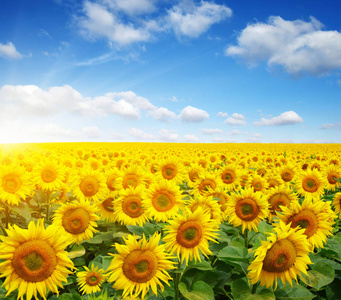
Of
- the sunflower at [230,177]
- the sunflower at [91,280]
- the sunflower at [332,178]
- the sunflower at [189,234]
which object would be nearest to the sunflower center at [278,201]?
the sunflower at [189,234]

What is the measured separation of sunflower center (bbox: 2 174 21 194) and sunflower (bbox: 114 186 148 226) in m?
1.88

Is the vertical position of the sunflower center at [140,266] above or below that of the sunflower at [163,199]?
below

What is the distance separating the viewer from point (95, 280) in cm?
407

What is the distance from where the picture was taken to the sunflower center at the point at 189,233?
3354 millimetres

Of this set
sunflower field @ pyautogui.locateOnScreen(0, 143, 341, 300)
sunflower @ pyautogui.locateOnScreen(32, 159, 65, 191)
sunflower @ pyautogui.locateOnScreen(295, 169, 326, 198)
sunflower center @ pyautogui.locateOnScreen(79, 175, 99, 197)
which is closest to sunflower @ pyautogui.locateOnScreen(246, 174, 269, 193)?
sunflower field @ pyautogui.locateOnScreen(0, 143, 341, 300)

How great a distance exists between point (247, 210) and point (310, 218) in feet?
3.13

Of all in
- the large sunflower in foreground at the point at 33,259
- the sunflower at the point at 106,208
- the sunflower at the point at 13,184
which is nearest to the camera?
the large sunflower in foreground at the point at 33,259

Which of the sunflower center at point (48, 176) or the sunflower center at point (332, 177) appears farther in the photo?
the sunflower center at point (332, 177)

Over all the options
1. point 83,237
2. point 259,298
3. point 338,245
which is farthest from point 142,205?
point 338,245

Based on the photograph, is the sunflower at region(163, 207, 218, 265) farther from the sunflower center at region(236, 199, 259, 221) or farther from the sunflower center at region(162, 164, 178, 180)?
the sunflower center at region(162, 164, 178, 180)

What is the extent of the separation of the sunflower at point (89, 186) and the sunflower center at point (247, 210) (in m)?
2.97

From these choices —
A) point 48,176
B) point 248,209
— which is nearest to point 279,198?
point 248,209

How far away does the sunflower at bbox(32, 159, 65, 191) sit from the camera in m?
6.17

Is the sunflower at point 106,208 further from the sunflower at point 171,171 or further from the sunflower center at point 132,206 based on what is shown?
the sunflower at point 171,171
